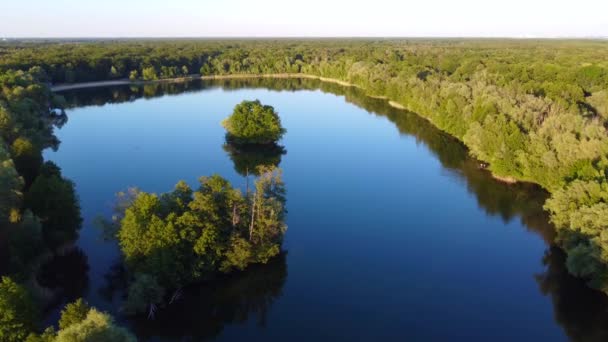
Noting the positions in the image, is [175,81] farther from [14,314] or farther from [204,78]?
[14,314]

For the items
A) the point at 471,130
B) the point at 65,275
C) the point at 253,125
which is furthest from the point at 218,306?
the point at 471,130

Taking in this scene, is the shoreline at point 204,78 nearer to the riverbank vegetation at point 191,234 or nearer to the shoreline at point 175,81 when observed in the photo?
the shoreline at point 175,81

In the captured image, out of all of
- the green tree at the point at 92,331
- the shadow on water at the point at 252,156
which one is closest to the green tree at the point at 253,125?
the shadow on water at the point at 252,156

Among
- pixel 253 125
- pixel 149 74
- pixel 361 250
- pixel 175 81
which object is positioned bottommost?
pixel 361 250

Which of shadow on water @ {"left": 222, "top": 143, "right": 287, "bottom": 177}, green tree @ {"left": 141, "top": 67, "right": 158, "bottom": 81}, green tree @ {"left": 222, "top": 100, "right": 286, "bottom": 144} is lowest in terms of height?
shadow on water @ {"left": 222, "top": 143, "right": 287, "bottom": 177}

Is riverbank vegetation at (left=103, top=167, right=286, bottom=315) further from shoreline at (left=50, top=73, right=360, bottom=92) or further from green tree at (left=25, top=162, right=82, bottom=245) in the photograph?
shoreline at (left=50, top=73, right=360, bottom=92)

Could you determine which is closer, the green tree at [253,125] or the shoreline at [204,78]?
the green tree at [253,125]

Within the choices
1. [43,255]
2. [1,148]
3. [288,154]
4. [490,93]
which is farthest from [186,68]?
[43,255]

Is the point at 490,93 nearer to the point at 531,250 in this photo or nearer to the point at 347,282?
the point at 531,250

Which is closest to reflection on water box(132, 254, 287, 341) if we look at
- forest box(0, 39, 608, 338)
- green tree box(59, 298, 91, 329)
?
green tree box(59, 298, 91, 329)
